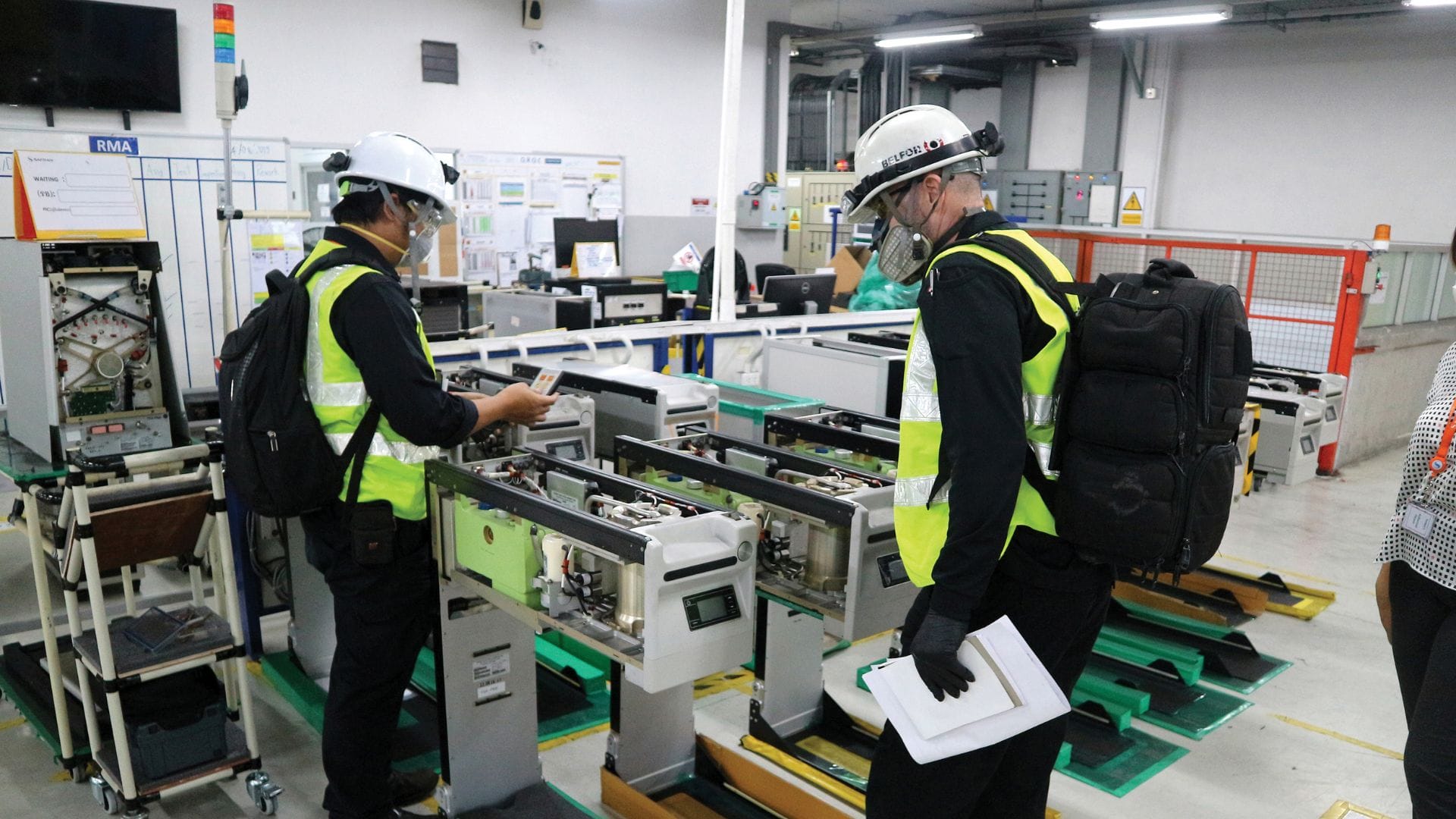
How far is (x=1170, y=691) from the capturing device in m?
4.07

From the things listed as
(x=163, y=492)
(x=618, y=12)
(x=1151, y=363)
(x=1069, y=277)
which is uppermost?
(x=618, y=12)

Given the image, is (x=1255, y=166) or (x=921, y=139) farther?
(x=1255, y=166)

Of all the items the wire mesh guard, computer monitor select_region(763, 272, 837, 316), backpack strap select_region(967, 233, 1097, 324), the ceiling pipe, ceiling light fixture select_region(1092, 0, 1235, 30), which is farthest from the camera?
the ceiling pipe

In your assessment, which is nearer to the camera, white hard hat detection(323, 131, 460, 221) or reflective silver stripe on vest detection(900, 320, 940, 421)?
reflective silver stripe on vest detection(900, 320, 940, 421)

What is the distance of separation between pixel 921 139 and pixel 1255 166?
11.9 metres

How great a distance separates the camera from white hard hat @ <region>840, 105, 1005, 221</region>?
198cm

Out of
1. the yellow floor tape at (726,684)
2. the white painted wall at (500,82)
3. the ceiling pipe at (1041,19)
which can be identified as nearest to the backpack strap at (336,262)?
the yellow floor tape at (726,684)

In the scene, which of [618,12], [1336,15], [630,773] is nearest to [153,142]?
[618,12]

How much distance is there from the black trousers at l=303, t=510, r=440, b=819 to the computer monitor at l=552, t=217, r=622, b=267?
214 inches

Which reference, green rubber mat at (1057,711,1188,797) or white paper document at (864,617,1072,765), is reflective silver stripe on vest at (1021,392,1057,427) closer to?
white paper document at (864,617,1072,765)

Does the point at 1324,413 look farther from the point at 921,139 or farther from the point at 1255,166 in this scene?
the point at 1255,166

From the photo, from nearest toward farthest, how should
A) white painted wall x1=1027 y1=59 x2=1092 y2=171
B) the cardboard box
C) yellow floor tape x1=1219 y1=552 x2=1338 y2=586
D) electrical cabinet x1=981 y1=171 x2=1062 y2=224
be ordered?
1. yellow floor tape x1=1219 y1=552 x2=1338 y2=586
2. the cardboard box
3. electrical cabinet x1=981 y1=171 x2=1062 y2=224
4. white painted wall x1=1027 y1=59 x2=1092 y2=171

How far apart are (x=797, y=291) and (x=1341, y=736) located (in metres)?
3.55

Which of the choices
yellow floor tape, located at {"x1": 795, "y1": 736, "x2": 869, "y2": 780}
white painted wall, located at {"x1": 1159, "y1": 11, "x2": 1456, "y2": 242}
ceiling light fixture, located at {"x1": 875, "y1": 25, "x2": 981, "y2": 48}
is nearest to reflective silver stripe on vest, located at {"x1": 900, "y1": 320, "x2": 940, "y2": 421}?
yellow floor tape, located at {"x1": 795, "y1": 736, "x2": 869, "y2": 780}
